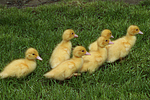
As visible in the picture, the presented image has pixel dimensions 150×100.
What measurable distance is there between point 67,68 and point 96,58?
64 cm

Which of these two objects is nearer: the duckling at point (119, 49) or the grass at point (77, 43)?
the grass at point (77, 43)

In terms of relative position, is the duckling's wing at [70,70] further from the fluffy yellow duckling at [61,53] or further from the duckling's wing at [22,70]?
the duckling's wing at [22,70]

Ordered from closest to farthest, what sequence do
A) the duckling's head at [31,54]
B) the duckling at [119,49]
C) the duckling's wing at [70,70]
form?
1. the duckling's wing at [70,70]
2. the duckling's head at [31,54]
3. the duckling at [119,49]

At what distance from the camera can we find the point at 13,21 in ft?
19.8

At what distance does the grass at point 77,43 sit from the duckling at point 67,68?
139 millimetres

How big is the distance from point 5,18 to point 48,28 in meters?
1.37

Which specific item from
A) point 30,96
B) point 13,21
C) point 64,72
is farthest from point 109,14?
point 30,96

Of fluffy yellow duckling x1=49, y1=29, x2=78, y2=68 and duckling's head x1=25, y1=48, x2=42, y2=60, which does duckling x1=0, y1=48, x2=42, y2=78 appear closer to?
duckling's head x1=25, y1=48, x2=42, y2=60

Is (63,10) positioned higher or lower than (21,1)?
lower

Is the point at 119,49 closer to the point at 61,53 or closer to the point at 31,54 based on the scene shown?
the point at 61,53

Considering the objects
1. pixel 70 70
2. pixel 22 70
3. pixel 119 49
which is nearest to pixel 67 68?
pixel 70 70

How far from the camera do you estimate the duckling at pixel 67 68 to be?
3493mm

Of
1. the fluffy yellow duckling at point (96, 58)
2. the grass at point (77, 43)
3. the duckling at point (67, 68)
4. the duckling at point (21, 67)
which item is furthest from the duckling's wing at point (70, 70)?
the duckling at point (21, 67)

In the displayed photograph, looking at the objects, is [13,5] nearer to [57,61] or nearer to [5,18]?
[5,18]
